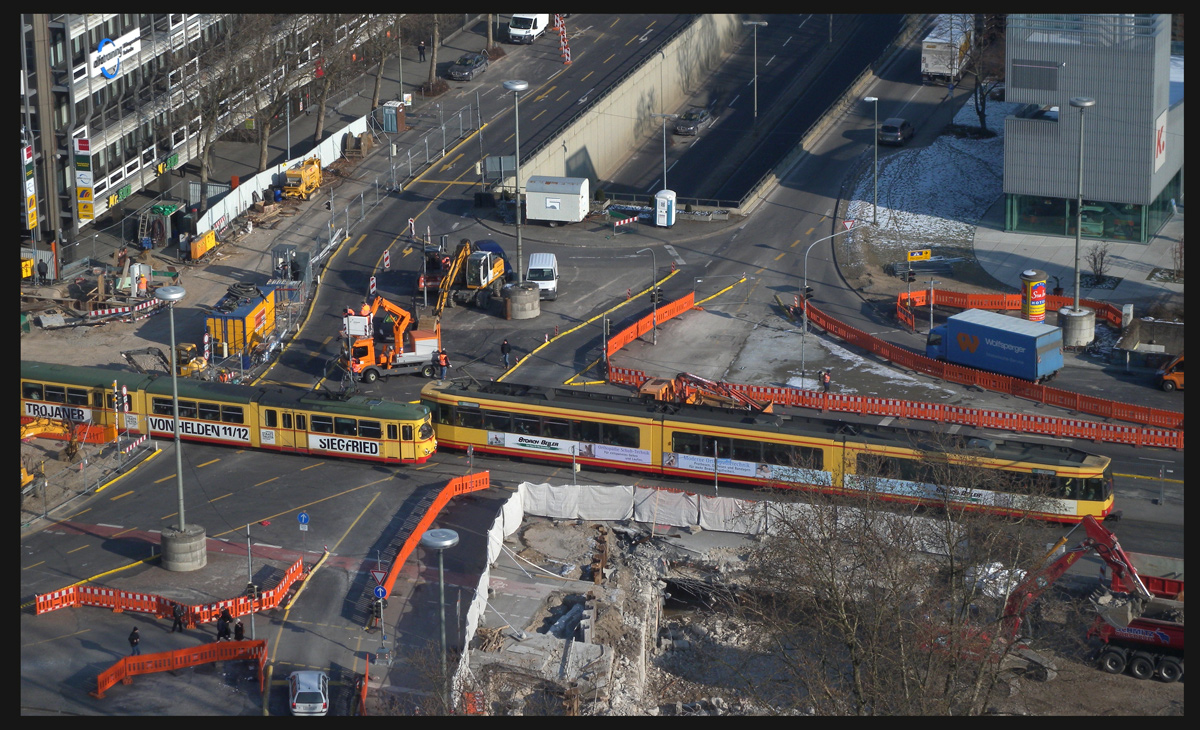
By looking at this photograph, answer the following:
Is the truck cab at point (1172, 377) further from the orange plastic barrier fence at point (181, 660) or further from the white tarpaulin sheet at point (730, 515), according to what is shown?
the orange plastic barrier fence at point (181, 660)

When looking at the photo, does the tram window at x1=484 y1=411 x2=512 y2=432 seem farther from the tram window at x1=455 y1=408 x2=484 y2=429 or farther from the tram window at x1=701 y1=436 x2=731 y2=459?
the tram window at x1=701 y1=436 x2=731 y2=459

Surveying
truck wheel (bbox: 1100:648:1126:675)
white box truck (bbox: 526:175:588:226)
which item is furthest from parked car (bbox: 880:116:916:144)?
truck wheel (bbox: 1100:648:1126:675)

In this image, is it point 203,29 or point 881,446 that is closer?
point 881,446

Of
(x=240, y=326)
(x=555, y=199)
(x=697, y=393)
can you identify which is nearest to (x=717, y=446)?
(x=697, y=393)

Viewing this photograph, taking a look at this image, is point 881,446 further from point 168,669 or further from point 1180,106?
point 1180,106

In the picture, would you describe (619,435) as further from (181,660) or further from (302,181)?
(302,181)

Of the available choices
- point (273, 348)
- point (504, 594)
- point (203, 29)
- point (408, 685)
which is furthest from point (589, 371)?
point (203, 29)
